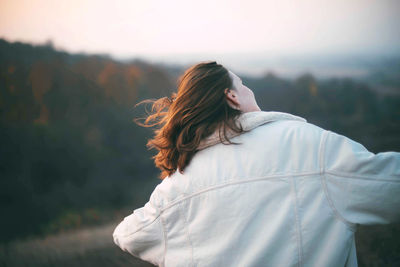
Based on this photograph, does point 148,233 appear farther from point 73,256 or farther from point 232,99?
point 73,256

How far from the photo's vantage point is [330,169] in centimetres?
77

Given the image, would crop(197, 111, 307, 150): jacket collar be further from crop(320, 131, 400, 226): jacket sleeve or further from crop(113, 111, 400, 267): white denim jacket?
crop(320, 131, 400, 226): jacket sleeve

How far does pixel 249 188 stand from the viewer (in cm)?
84

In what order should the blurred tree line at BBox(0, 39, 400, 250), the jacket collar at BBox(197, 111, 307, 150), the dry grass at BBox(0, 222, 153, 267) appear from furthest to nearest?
the blurred tree line at BBox(0, 39, 400, 250)
the dry grass at BBox(0, 222, 153, 267)
the jacket collar at BBox(197, 111, 307, 150)

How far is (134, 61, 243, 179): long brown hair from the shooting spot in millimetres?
909

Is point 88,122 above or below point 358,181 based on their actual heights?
below

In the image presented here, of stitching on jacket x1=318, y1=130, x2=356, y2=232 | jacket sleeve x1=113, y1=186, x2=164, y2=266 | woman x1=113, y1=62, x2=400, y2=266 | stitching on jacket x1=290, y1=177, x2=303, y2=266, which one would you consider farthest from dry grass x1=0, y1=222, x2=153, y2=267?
stitching on jacket x1=318, y1=130, x2=356, y2=232

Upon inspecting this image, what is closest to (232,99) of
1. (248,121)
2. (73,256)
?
(248,121)

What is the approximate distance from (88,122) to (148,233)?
15.2ft

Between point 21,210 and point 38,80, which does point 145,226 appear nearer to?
point 21,210

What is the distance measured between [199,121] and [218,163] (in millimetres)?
145

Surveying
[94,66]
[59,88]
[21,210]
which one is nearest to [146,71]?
[94,66]

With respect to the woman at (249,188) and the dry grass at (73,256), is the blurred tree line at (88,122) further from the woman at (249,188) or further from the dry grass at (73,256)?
the woman at (249,188)

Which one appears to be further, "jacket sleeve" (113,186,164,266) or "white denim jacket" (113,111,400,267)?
"jacket sleeve" (113,186,164,266)
